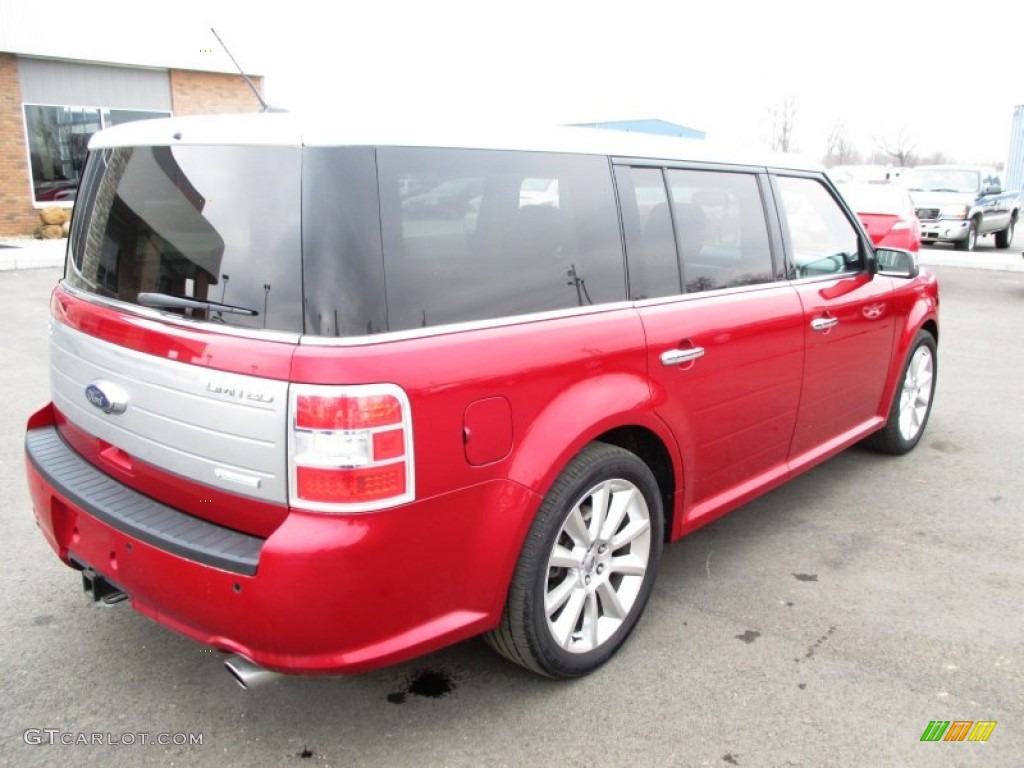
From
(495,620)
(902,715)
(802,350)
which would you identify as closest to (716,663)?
(902,715)

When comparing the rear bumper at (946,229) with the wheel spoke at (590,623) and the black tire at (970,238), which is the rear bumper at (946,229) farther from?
the wheel spoke at (590,623)

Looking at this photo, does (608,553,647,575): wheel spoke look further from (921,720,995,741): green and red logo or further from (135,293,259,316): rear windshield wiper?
(135,293,259,316): rear windshield wiper

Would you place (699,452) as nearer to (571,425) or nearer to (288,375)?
(571,425)

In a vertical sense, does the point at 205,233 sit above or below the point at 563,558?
above

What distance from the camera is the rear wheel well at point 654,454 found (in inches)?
120

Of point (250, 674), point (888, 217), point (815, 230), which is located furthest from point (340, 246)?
point (888, 217)

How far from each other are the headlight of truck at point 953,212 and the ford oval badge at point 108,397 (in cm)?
1791

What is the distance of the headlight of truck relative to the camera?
16.9m

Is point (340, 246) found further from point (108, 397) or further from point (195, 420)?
point (108, 397)

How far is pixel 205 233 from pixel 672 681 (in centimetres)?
211

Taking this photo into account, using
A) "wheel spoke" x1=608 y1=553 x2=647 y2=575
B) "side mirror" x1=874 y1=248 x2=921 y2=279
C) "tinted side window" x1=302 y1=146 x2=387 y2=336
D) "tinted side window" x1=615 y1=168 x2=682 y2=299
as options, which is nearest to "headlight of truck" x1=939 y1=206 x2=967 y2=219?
"side mirror" x1=874 y1=248 x2=921 y2=279

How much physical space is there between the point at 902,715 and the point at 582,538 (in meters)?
1.18

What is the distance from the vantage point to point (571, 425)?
2.64 m

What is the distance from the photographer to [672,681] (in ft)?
9.57
